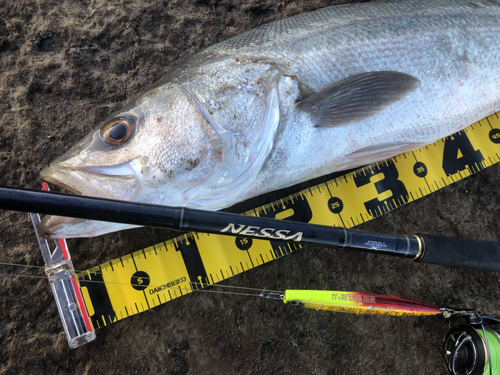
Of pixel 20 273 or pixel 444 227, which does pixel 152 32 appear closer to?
pixel 20 273

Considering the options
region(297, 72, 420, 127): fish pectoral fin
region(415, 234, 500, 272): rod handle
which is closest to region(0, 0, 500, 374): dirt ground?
region(415, 234, 500, 272): rod handle

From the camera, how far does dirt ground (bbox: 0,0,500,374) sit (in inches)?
68.6

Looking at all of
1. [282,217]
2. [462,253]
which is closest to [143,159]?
[282,217]

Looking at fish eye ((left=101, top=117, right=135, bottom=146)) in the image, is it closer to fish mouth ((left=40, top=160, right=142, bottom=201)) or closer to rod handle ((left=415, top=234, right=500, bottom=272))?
fish mouth ((left=40, top=160, right=142, bottom=201))

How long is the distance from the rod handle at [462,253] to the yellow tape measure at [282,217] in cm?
38

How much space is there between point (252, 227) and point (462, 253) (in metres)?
1.17

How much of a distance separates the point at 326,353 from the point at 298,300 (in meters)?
0.55

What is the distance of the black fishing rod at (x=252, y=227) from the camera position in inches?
43.5

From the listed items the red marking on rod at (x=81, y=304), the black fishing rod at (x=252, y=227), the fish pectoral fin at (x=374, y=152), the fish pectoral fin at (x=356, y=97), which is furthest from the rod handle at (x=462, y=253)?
the red marking on rod at (x=81, y=304)

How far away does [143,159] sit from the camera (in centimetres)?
131

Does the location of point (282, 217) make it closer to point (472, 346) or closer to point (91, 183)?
point (91, 183)

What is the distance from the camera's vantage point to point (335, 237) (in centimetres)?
146

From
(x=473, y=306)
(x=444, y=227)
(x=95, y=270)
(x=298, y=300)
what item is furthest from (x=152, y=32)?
(x=473, y=306)

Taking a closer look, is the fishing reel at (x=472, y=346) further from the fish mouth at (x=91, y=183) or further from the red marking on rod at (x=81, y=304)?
the red marking on rod at (x=81, y=304)
